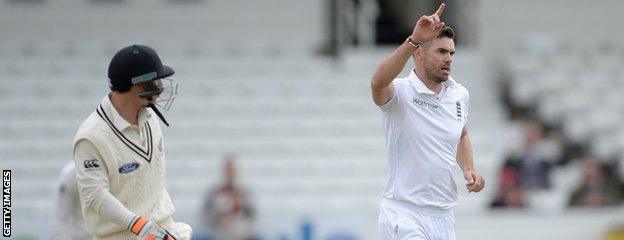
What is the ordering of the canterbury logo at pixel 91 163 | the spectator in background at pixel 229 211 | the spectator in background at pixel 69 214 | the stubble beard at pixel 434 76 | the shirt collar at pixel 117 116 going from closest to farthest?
the canterbury logo at pixel 91 163, the shirt collar at pixel 117 116, the stubble beard at pixel 434 76, the spectator in background at pixel 69 214, the spectator in background at pixel 229 211

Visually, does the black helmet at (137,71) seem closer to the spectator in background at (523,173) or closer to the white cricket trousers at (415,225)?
the white cricket trousers at (415,225)

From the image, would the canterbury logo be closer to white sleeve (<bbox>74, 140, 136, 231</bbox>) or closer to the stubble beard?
white sleeve (<bbox>74, 140, 136, 231</bbox>)

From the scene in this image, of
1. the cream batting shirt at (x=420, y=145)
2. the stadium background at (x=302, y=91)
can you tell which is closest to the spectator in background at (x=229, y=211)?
the stadium background at (x=302, y=91)

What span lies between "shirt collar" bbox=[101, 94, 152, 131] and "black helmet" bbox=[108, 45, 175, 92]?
0.11 metres

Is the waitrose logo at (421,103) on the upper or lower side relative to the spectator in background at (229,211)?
upper

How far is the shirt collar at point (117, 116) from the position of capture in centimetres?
734

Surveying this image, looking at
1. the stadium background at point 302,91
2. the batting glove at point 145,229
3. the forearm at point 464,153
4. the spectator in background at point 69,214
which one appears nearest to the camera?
the batting glove at point 145,229

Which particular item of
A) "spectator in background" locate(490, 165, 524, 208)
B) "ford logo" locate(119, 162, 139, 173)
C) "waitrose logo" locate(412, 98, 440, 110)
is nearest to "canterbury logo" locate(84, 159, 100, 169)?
"ford logo" locate(119, 162, 139, 173)

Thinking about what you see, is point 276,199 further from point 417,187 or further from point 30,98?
point 417,187

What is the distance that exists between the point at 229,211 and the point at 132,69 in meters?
6.27

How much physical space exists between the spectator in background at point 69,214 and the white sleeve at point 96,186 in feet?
4.65

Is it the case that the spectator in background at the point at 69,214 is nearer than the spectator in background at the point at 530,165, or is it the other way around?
the spectator in background at the point at 69,214

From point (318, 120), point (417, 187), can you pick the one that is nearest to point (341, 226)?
point (318, 120)

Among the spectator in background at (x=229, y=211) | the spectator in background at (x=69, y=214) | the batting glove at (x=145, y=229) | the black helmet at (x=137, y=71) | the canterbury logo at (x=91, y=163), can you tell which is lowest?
the spectator in background at (x=229, y=211)
